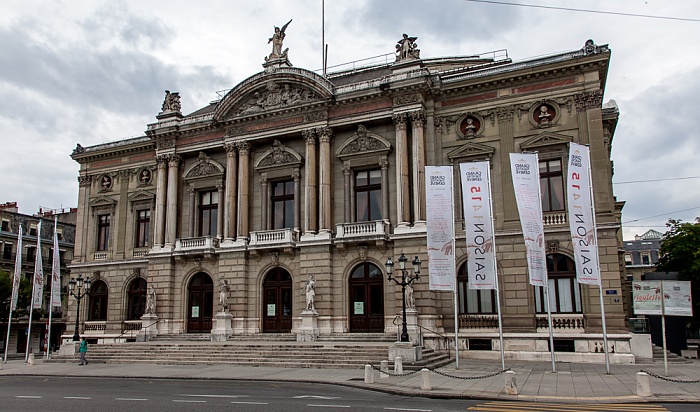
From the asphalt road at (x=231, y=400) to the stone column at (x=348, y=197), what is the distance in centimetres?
1342

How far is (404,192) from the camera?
100 ft

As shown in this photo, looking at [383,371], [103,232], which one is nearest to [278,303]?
[383,371]

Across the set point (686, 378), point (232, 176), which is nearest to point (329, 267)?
point (232, 176)

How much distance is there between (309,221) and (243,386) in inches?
565

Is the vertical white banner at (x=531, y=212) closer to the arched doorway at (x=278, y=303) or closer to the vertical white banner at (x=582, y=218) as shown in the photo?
the vertical white banner at (x=582, y=218)

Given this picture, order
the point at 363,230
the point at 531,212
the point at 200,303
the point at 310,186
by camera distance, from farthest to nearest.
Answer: the point at 200,303, the point at 310,186, the point at 363,230, the point at 531,212

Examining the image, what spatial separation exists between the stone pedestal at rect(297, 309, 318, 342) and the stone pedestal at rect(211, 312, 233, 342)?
4.48 metres

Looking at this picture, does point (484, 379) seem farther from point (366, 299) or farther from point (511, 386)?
point (366, 299)

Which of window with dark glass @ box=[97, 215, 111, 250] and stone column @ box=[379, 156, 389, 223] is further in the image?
window with dark glass @ box=[97, 215, 111, 250]

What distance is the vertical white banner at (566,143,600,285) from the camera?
21594 mm

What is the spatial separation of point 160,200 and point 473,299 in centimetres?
2001

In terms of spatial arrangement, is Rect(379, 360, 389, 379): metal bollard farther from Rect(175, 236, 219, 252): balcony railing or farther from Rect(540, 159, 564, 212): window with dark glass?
Rect(175, 236, 219, 252): balcony railing

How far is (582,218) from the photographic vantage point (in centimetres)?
2205

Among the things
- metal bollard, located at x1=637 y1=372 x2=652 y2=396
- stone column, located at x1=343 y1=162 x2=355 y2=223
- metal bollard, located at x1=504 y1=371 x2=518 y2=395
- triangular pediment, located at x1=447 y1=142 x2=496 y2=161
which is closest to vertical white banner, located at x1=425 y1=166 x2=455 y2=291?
triangular pediment, located at x1=447 y1=142 x2=496 y2=161
